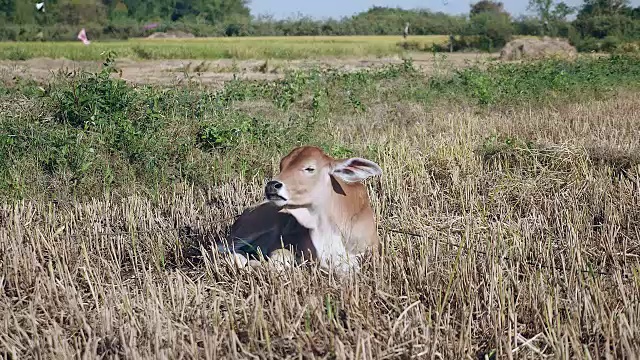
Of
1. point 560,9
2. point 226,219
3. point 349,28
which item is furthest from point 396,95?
point 349,28

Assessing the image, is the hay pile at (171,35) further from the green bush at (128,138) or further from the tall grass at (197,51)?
the green bush at (128,138)

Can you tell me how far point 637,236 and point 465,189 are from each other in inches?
71.2

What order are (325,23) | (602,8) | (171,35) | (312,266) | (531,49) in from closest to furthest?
1. (312,266)
2. (531,49)
3. (602,8)
4. (171,35)
5. (325,23)

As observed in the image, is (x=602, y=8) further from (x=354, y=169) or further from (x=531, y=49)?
(x=354, y=169)

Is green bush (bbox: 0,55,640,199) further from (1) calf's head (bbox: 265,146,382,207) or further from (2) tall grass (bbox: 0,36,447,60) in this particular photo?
(2) tall grass (bbox: 0,36,447,60)

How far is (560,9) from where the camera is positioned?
2069 inches

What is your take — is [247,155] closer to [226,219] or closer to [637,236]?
[226,219]

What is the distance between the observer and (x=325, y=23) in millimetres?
64875

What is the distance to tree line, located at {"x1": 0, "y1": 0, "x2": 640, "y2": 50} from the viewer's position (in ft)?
137

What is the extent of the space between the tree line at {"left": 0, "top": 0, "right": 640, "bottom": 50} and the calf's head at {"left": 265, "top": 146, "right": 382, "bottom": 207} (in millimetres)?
33761

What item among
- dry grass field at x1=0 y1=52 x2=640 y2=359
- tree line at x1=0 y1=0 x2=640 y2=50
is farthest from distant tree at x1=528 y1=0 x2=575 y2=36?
dry grass field at x1=0 y1=52 x2=640 y2=359

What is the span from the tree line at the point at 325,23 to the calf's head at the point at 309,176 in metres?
33.8

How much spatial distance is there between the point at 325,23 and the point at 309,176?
2431 inches

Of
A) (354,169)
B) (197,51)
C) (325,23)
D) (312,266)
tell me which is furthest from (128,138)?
(325,23)
